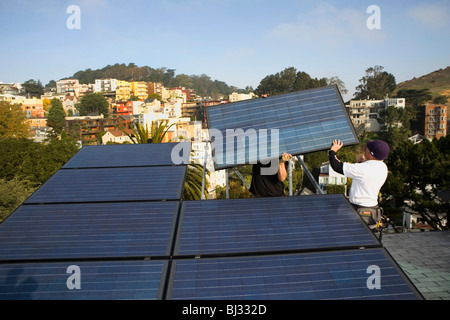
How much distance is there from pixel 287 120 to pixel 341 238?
3648 millimetres

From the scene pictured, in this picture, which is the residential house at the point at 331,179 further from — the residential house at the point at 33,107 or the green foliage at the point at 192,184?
the residential house at the point at 33,107

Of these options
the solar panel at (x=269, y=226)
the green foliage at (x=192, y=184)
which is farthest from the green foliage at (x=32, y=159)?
the solar panel at (x=269, y=226)

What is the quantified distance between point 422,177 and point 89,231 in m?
26.0

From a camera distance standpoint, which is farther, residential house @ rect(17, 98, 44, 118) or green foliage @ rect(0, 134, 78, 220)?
residential house @ rect(17, 98, 44, 118)

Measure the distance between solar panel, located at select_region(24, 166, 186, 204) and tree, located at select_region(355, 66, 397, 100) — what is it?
120632 millimetres

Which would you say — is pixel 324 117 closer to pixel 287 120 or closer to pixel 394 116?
pixel 287 120

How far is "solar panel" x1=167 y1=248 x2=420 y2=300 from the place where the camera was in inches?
136

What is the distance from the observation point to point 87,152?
8602mm

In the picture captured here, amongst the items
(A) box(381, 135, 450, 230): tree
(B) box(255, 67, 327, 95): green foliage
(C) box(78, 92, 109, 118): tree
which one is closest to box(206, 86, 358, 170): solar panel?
(A) box(381, 135, 450, 230): tree

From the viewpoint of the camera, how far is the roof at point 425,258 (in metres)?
7.27

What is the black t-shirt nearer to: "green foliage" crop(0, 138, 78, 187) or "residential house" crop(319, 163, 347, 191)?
"green foliage" crop(0, 138, 78, 187)

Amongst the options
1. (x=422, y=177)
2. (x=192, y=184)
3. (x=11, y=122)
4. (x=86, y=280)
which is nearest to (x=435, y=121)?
(x=422, y=177)

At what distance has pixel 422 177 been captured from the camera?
82.1ft

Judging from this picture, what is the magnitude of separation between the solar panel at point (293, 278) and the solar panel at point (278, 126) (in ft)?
9.34
